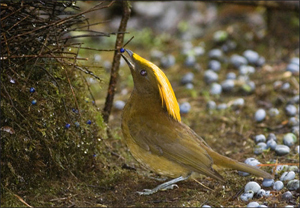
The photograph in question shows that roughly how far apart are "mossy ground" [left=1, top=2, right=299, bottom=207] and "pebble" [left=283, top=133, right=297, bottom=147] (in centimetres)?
26

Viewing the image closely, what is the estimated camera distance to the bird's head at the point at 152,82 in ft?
14.0

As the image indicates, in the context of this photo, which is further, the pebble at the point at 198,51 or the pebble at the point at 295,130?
the pebble at the point at 198,51

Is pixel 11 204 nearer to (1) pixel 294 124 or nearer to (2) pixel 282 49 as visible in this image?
(1) pixel 294 124

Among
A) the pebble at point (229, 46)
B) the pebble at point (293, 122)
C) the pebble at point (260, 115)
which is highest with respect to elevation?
the pebble at point (229, 46)

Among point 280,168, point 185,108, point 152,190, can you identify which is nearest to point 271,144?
point 280,168

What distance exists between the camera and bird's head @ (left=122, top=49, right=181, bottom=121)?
426cm

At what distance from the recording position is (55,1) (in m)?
4.17

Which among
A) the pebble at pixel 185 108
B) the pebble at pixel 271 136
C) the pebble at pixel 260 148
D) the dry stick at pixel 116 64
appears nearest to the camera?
the dry stick at pixel 116 64

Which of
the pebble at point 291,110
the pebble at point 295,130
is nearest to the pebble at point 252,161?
the pebble at point 295,130

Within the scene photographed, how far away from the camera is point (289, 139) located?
535cm

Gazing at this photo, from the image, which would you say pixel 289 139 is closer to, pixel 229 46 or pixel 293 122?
pixel 293 122

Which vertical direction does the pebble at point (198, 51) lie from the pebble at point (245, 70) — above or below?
above

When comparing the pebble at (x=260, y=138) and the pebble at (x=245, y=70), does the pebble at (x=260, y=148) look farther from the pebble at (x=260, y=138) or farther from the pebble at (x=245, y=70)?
the pebble at (x=245, y=70)

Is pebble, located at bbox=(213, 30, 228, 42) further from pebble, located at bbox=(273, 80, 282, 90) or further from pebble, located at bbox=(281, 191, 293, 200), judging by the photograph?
pebble, located at bbox=(281, 191, 293, 200)
